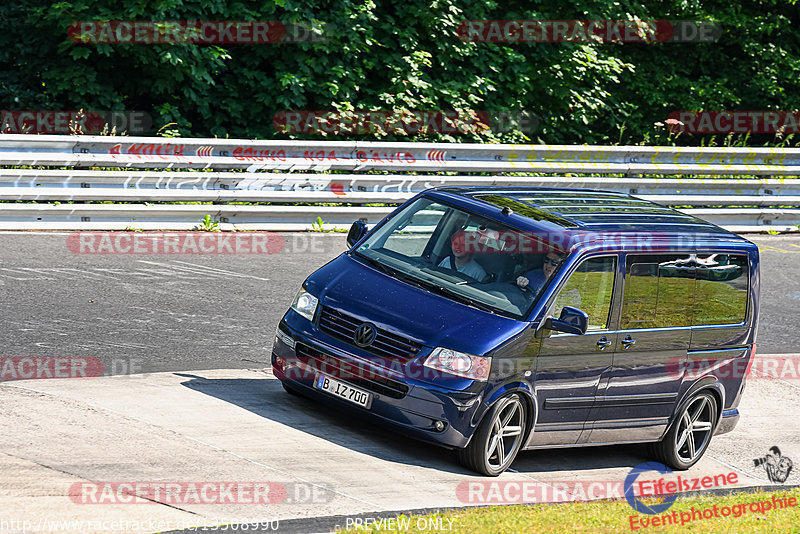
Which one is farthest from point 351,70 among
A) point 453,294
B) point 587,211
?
point 453,294

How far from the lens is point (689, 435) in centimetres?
928

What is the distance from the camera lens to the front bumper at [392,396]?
25.0 feet

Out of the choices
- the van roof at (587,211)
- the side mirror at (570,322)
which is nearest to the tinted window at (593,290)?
the side mirror at (570,322)

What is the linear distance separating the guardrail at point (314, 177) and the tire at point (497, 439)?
277 inches

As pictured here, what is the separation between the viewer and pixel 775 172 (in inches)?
744

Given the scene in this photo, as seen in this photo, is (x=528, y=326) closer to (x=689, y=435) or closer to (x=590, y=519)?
(x=590, y=519)

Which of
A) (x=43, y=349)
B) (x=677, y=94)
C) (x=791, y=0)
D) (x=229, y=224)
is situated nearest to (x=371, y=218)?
(x=229, y=224)

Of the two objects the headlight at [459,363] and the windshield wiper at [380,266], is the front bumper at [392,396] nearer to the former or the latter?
the headlight at [459,363]

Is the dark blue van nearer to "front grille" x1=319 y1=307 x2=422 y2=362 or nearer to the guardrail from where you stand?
"front grille" x1=319 y1=307 x2=422 y2=362

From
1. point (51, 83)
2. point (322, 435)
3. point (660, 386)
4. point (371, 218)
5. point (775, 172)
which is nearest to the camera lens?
point (322, 435)

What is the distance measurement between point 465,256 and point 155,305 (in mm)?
3772

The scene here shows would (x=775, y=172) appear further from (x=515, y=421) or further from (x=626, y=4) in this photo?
(x=515, y=421)

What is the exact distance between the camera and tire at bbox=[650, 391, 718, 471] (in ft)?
29.9

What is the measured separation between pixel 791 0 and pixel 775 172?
603 cm
